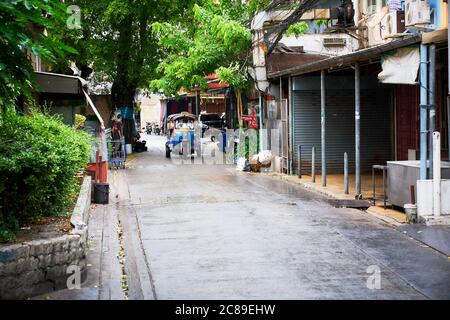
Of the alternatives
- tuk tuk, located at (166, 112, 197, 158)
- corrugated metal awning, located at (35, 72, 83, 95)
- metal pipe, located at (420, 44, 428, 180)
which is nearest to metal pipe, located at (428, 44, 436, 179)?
metal pipe, located at (420, 44, 428, 180)

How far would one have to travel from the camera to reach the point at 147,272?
27.9ft

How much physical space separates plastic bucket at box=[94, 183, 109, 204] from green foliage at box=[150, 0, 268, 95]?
899 cm

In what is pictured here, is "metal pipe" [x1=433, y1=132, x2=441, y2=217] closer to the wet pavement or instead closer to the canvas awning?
the wet pavement

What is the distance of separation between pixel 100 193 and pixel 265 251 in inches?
244

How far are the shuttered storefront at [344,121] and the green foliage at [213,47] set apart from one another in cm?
306

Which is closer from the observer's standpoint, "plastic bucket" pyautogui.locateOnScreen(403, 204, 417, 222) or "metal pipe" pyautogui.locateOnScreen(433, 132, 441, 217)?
"metal pipe" pyautogui.locateOnScreen(433, 132, 441, 217)

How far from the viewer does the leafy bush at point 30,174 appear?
7652mm

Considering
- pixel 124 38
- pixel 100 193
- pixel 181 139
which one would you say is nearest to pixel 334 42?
pixel 181 139

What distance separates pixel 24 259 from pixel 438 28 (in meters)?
8.37

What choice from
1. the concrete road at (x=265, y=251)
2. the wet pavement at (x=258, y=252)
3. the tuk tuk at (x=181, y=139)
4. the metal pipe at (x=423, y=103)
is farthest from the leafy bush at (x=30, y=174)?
the tuk tuk at (x=181, y=139)

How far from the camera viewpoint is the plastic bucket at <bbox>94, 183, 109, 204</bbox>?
14.7m

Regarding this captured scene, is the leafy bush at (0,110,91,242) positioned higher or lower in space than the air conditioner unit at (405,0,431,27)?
lower

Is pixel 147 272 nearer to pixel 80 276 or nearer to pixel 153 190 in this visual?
pixel 80 276
